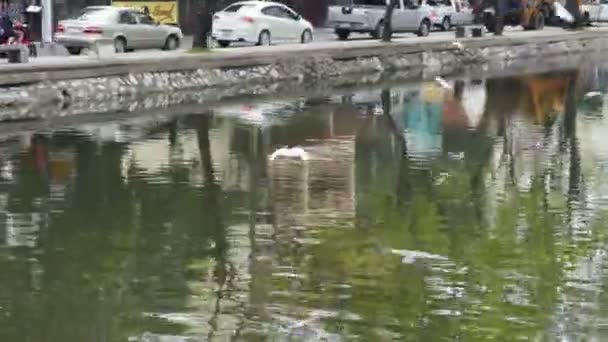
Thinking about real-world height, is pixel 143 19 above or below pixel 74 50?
above

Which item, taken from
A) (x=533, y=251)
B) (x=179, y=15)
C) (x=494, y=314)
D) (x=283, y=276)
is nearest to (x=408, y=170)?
(x=533, y=251)

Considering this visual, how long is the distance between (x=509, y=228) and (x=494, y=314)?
3484 millimetres

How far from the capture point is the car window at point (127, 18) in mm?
34406

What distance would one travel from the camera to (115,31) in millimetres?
33906

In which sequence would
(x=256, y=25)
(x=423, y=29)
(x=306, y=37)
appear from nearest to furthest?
(x=256, y=25) < (x=306, y=37) < (x=423, y=29)

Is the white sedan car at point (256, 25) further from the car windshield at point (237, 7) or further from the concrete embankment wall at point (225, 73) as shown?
the concrete embankment wall at point (225, 73)

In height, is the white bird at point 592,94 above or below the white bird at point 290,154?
below

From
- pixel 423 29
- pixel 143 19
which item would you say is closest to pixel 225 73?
pixel 143 19

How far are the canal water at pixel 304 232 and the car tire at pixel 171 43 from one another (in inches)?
558

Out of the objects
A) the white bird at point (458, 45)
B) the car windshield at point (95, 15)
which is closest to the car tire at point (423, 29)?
the white bird at point (458, 45)

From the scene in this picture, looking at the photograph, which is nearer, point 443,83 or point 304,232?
point 304,232

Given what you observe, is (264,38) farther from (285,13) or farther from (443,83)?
(443,83)

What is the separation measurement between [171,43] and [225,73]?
7865 millimetres

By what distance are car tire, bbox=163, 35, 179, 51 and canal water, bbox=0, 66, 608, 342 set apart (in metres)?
14.2
